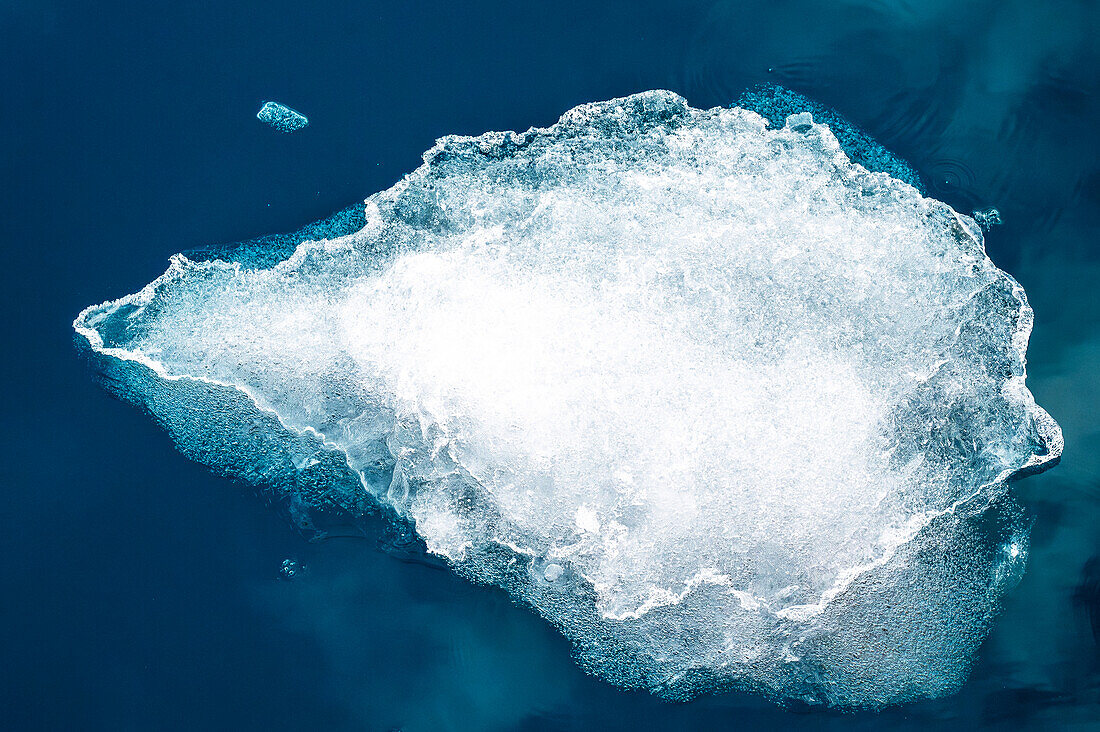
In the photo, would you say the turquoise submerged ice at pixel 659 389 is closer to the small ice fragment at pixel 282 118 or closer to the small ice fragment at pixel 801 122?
the small ice fragment at pixel 801 122

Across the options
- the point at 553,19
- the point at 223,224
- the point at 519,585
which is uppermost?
the point at 553,19

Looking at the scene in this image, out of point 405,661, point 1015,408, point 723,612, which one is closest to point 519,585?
point 405,661

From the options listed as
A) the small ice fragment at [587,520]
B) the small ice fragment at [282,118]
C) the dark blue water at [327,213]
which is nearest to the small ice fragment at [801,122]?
the dark blue water at [327,213]

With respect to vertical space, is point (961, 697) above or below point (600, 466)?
below

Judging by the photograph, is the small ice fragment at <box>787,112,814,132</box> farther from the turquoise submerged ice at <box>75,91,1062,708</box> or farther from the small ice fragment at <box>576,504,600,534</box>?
the small ice fragment at <box>576,504,600,534</box>

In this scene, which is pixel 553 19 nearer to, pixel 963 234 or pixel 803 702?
pixel 963 234

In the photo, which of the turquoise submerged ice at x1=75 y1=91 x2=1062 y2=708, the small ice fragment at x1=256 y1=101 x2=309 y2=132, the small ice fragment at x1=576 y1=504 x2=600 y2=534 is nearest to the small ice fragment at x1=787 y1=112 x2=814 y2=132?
the turquoise submerged ice at x1=75 y1=91 x2=1062 y2=708
